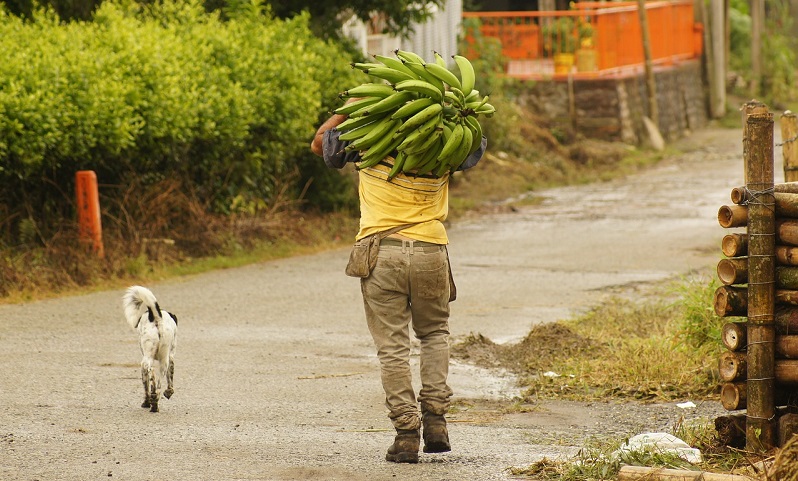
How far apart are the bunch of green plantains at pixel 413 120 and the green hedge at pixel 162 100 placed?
569 centimetres

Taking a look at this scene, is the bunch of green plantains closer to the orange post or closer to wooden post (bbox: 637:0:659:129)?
the orange post

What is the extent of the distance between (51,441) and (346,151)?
218cm

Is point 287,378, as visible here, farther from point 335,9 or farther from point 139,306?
point 335,9

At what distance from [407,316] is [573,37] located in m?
18.3

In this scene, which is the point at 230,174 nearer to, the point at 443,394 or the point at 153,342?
the point at 153,342

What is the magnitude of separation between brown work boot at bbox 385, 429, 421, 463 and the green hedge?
20.4 ft

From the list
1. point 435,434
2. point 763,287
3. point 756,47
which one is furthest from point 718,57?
point 435,434

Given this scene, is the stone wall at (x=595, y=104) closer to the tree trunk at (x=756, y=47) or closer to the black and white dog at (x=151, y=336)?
the tree trunk at (x=756, y=47)

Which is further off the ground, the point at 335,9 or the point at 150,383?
the point at 335,9

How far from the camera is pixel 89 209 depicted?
39.3ft

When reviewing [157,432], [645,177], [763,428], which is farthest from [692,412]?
[645,177]

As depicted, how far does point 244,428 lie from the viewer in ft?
23.1

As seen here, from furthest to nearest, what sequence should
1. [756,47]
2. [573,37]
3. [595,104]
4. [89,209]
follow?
[756,47], [573,37], [595,104], [89,209]

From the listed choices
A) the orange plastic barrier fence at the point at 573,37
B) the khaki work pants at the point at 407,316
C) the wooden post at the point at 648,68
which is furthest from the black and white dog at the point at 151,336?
the wooden post at the point at 648,68
